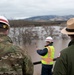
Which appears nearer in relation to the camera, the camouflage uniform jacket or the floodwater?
the camouflage uniform jacket

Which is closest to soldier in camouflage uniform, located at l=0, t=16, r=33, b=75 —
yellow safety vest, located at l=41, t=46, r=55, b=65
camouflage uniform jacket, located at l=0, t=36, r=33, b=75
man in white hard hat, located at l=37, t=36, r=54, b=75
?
camouflage uniform jacket, located at l=0, t=36, r=33, b=75

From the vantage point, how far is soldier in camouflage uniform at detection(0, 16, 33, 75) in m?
3.04

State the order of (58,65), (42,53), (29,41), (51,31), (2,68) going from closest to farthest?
1. (58,65)
2. (2,68)
3. (42,53)
4. (29,41)
5. (51,31)

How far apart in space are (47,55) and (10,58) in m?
3.96

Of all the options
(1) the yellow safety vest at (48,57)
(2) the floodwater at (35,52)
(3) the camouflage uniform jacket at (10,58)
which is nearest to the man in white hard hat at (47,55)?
(1) the yellow safety vest at (48,57)

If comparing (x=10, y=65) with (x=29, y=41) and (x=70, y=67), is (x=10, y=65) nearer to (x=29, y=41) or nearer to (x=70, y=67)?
(x=70, y=67)

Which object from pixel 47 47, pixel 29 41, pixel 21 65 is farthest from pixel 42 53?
pixel 29 41

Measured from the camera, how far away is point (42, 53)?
22.4 ft

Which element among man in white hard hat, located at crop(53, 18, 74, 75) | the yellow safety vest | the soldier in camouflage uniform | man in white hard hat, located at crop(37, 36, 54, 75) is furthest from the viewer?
the yellow safety vest

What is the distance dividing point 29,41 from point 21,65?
19.3 metres

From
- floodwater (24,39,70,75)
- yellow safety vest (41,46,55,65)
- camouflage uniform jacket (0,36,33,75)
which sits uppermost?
camouflage uniform jacket (0,36,33,75)

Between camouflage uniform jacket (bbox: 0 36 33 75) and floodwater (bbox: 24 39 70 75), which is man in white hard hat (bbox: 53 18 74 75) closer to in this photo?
camouflage uniform jacket (bbox: 0 36 33 75)

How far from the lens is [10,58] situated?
120 inches

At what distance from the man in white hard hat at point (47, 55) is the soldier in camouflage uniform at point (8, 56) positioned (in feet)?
12.0
